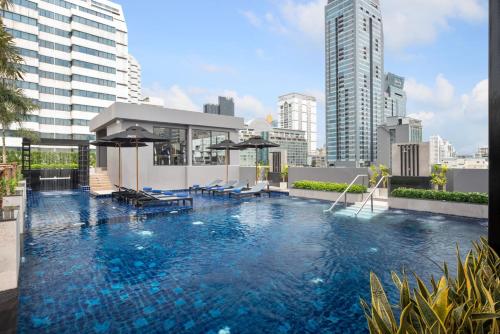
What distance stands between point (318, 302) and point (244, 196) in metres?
13.0

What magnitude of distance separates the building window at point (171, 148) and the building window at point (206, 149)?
0.87 metres

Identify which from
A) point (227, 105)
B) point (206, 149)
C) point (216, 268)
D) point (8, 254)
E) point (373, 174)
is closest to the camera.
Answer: point (8, 254)

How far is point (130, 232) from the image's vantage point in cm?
878

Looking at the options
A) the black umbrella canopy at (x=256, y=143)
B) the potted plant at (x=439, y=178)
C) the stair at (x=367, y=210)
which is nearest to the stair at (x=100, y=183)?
the black umbrella canopy at (x=256, y=143)

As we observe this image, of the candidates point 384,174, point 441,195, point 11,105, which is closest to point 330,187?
point 384,174

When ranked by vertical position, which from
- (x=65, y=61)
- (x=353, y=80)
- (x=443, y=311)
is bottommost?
(x=443, y=311)

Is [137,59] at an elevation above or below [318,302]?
above

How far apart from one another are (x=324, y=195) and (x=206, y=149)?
10172mm

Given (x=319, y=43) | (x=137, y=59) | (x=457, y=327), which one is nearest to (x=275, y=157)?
(x=457, y=327)

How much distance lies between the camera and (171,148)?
20516 millimetres

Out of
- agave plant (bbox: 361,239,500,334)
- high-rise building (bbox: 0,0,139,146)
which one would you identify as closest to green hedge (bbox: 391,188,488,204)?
agave plant (bbox: 361,239,500,334)

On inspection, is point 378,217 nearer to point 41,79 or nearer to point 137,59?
point 41,79

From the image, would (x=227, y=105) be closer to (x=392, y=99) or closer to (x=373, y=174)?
(x=392, y=99)

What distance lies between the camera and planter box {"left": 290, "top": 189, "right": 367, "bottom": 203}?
1420cm
